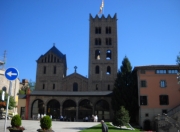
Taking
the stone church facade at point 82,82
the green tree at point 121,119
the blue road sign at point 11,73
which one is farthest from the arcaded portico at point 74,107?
the blue road sign at point 11,73

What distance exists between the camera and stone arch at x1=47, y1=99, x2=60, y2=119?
5059 centimetres

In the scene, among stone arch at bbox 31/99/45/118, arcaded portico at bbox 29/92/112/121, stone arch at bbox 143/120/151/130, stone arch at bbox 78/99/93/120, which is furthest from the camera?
stone arch at bbox 31/99/45/118

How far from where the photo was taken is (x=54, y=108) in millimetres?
50750

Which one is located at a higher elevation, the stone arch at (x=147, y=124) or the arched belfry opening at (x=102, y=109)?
the arched belfry opening at (x=102, y=109)

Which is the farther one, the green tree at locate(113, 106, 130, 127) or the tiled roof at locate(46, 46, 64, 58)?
the tiled roof at locate(46, 46, 64, 58)

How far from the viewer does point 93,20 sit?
6344 cm

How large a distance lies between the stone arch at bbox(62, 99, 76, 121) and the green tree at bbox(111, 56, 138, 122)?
1037 cm

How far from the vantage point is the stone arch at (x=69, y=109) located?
5016 cm

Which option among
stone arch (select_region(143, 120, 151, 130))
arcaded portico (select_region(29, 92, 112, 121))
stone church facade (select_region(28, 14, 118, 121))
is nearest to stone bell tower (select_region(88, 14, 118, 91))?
stone church facade (select_region(28, 14, 118, 121))

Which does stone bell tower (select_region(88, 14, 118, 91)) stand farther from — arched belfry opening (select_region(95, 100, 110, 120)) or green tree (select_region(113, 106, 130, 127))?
green tree (select_region(113, 106, 130, 127))

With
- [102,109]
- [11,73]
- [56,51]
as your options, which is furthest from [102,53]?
[11,73]

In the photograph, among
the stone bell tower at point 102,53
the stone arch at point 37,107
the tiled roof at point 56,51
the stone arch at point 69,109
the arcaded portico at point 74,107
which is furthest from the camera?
the tiled roof at point 56,51

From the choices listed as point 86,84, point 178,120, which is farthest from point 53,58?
point 178,120

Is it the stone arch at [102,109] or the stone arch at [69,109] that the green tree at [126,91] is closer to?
the stone arch at [102,109]
